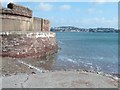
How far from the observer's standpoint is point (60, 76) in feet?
32.5

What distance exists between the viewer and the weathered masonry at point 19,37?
1838 centimetres

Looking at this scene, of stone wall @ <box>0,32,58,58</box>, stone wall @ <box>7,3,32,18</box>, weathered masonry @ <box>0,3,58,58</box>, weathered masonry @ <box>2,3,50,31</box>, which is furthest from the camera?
stone wall @ <box>7,3,32,18</box>

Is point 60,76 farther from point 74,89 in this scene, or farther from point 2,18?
point 2,18

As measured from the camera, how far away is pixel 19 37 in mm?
19531

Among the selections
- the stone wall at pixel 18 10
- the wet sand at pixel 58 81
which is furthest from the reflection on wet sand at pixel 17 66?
the stone wall at pixel 18 10

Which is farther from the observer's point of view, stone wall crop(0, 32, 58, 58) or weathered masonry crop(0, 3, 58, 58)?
weathered masonry crop(0, 3, 58, 58)

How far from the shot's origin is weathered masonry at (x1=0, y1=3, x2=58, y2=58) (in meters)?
18.4

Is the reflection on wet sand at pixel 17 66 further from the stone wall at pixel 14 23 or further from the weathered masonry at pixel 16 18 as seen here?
the weathered masonry at pixel 16 18

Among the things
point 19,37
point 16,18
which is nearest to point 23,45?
point 19,37

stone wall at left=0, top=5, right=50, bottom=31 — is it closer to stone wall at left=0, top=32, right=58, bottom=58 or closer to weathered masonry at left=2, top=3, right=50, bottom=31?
weathered masonry at left=2, top=3, right=50, bottom=31

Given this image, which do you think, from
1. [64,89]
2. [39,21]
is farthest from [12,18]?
[64,89]

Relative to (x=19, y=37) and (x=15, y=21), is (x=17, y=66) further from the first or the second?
(x=15, y=21)

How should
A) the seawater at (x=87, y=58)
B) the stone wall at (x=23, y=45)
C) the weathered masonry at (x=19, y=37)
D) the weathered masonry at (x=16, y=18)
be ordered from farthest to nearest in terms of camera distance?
the weathered masonry at (x=16, y=18)
the seawater at (x=87, y=58)
the weathered masonry at (x=19, y=37)
the stone wall at (x=23, y=45)

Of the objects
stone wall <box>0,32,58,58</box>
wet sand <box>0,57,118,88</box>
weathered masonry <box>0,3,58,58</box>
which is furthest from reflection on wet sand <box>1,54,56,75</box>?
wet sand <box>0,57,118,88</box>
